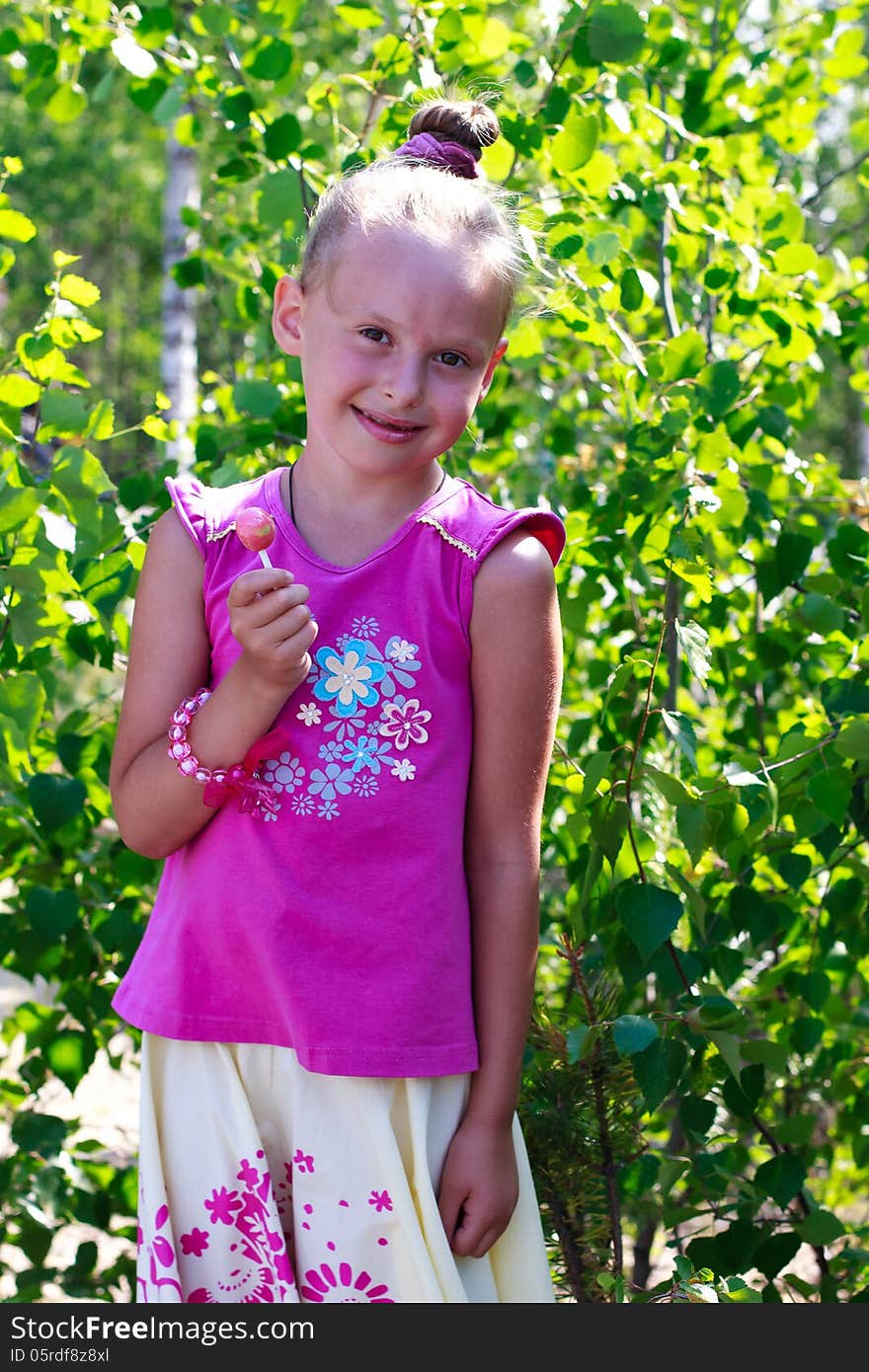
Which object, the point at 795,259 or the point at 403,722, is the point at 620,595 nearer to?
the point at 795,259

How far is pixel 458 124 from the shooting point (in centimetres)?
145

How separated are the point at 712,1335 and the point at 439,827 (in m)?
0.58

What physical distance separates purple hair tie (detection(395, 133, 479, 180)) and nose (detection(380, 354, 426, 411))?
234mm

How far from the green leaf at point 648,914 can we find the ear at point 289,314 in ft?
2.26

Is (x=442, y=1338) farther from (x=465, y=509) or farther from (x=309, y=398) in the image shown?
(x=309, y=398)

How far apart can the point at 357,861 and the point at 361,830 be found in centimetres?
3

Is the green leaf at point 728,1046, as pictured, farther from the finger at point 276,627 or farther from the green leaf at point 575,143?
the green leaf at point 575,143

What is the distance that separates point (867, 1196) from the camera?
2789 mm

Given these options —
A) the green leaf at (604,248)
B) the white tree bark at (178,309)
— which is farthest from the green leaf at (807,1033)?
the white tree bark at (178,309)

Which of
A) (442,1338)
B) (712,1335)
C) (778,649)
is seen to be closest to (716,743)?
(778,649)

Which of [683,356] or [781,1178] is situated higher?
[683,356]

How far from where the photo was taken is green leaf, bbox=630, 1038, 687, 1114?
152 centimetres

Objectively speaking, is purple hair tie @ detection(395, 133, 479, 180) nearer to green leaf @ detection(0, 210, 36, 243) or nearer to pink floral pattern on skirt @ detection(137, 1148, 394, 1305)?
green leaf @ detection(0, 210, 36, 243)

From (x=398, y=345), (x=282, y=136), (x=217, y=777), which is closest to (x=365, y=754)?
(x=217, y=777)
